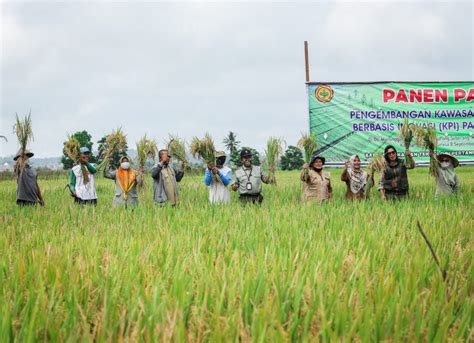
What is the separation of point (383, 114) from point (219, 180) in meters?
5.58

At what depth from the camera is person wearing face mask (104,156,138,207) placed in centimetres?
718

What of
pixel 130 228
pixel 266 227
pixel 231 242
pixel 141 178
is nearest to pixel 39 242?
pixel 130 228

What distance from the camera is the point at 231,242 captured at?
11.9ft

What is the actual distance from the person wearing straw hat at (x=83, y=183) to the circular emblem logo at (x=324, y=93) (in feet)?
18.1

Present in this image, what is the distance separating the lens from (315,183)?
7.42 m

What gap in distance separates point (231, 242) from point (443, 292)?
175 centimetres

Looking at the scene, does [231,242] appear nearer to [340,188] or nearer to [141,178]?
[141,178]

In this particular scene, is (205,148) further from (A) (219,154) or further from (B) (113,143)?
Answer: (B) (113,143)

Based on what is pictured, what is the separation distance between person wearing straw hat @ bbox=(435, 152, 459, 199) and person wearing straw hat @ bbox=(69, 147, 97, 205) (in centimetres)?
487

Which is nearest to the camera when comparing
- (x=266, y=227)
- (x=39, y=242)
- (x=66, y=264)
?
(x=66, y=264)

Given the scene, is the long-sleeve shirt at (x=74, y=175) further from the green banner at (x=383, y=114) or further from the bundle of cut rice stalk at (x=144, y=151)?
the green banner at (x=383, y=114)

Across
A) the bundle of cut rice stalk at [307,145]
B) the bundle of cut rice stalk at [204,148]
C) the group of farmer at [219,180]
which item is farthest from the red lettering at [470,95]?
the bundle of cut rice stalk at [204,148]

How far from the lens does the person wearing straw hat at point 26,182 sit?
22.8 feet

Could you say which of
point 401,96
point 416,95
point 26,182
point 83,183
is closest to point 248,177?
point 83,183
